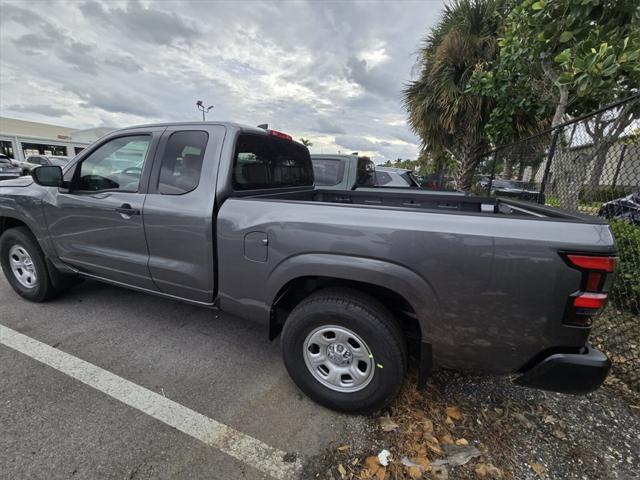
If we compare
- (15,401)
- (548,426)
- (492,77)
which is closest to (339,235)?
(548,426)

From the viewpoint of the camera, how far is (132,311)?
11.6 feet

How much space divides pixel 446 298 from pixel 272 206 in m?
1.21

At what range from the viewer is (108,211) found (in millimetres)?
2805

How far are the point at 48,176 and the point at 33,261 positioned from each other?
3.62ft

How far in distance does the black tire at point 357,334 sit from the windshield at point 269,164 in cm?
116

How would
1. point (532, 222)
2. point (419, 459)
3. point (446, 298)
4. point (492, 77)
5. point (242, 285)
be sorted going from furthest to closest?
point (492, 77) → point (242, 285) → point (419, 459) → point (446, 298) → point (532, 222)

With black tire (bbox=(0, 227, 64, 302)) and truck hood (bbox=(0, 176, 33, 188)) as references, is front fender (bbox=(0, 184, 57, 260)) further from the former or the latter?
black tire (bbox=(0, 227, 64, 302))

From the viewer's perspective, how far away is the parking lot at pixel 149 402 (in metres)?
1.82

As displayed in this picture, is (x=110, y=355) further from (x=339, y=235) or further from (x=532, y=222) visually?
(x=532, y=222)

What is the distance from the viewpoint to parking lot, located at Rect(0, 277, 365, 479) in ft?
5.97

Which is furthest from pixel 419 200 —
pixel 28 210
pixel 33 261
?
pixel 33 261

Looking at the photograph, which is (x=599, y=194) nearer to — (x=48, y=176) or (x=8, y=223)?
(x=48, y=176)

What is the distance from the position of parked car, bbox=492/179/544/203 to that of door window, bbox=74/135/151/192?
506 centimetres

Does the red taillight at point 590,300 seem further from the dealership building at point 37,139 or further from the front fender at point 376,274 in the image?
the dealership building at point 37,139
